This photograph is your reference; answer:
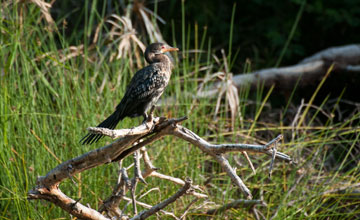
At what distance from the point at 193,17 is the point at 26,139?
2.91 meters

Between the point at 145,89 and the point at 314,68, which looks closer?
the point at 145,89

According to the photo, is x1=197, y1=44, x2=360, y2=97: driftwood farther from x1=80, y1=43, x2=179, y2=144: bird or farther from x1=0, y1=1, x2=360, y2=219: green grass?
x1=80, y1=43, x2=179, y2=144: bird

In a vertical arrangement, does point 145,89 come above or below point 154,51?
below

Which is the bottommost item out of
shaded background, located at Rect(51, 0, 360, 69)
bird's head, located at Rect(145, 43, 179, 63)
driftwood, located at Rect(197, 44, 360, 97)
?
driftwood, located at Rect(197, 44, 360, 97)

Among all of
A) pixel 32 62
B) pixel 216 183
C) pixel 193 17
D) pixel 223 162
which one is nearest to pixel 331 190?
pixel 216 183

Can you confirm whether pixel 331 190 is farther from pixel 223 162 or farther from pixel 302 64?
pixel 302 64

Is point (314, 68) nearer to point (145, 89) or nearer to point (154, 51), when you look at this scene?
point (154, 51)

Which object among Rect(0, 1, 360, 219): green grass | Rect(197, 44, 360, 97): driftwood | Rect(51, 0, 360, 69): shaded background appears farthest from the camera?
Rect(51, 0, 360, 69): shaded background

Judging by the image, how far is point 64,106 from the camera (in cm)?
307

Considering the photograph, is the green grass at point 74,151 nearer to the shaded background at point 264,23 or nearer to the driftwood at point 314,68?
the driftwood at point 314,68

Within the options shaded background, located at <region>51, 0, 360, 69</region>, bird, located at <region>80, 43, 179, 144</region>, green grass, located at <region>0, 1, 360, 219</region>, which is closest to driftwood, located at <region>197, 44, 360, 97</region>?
shaded background, located at <region>51, 0, 360, 69</region>

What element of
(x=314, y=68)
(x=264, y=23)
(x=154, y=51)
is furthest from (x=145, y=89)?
(x=264, y=23)

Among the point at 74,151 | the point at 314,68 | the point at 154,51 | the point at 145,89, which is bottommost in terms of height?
the point at 314,68

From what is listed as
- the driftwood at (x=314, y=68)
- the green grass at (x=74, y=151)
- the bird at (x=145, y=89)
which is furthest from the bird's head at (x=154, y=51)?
the driftwood at (x=314, y=68)
